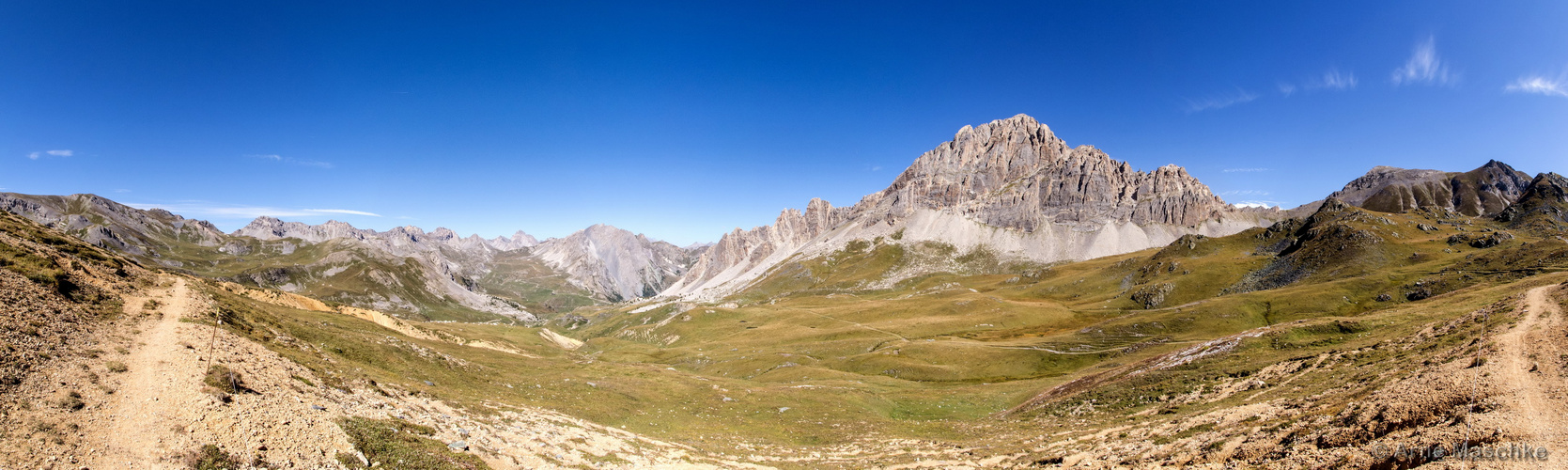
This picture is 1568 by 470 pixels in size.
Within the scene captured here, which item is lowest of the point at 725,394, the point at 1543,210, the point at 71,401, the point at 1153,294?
the point at 725,394

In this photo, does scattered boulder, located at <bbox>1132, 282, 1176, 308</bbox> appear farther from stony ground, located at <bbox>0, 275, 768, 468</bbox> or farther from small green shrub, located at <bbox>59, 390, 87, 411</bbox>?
small green shrub, located at <bbox>59, 390, 87, 411</bbox>

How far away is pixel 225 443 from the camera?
60.2ft

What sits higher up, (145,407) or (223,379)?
(223,379)

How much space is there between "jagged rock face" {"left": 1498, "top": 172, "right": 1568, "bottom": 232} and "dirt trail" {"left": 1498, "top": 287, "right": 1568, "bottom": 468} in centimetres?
21584

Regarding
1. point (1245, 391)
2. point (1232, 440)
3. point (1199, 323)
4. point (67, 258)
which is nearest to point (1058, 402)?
point (1245, 391)

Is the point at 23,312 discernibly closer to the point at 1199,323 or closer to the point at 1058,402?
the point at 1058,402

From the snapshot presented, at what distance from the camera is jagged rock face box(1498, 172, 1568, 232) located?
161 metres

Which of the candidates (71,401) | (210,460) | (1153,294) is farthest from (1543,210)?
(71,401)

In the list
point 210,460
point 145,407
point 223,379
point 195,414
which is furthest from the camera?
point 223,379

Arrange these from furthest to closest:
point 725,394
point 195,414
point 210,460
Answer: point 725,394
point 195,414
point 210,460

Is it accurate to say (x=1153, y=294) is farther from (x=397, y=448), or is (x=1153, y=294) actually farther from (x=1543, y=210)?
(x=397, y=448)

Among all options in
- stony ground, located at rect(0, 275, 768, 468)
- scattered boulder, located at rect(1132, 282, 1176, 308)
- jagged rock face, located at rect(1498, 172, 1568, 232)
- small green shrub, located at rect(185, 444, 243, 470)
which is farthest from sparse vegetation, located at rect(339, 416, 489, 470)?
jagged rock face, located at rect(1498, 172, 1568, 232)

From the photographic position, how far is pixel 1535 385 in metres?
20.2

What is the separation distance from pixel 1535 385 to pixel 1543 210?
26584cm
